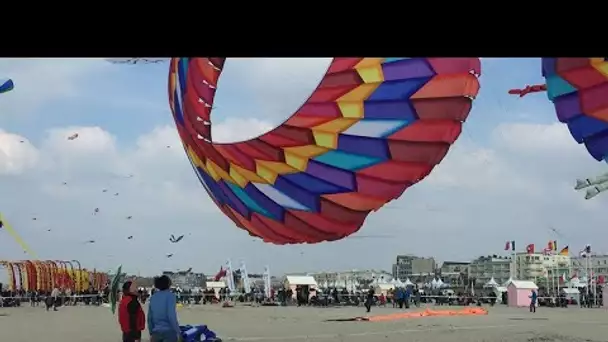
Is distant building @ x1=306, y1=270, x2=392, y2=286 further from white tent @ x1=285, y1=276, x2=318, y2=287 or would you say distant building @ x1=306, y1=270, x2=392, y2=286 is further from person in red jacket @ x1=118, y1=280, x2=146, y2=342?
person in red jacket @ x1=118, y1=280, x2=146, y2=342

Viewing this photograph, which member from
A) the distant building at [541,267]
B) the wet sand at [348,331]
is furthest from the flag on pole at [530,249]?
the wet sand at [348,331]

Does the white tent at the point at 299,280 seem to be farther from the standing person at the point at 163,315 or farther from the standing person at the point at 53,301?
the standing person at the point at 163,315

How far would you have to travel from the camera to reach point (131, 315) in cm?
750

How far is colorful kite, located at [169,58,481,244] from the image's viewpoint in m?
10.2

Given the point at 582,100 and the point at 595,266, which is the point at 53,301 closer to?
the point at 582,100

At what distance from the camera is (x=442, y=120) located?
10.2 metres

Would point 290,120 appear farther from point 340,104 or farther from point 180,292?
point 180,292

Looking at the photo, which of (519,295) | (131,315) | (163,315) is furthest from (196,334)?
(519,295)

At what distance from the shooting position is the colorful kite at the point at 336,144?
10.2 metres

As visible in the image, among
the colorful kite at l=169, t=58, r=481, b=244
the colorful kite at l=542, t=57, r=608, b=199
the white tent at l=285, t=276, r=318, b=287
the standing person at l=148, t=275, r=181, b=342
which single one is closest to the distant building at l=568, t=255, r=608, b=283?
the white tent at l=285, t=276, r=318, b=287

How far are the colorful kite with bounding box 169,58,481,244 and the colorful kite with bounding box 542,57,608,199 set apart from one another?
2.87ft

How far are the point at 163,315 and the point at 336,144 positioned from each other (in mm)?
4767

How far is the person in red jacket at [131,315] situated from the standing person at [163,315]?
99 cm
